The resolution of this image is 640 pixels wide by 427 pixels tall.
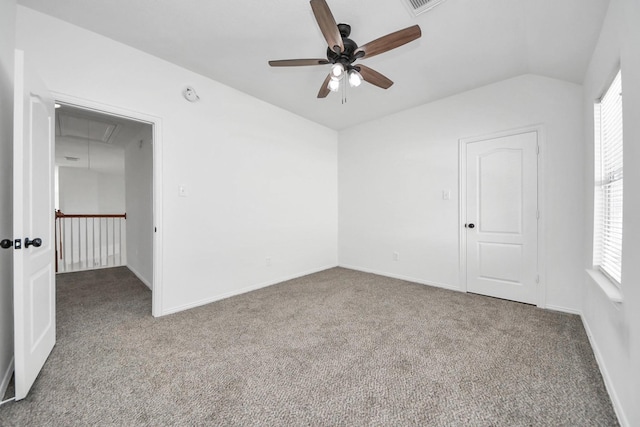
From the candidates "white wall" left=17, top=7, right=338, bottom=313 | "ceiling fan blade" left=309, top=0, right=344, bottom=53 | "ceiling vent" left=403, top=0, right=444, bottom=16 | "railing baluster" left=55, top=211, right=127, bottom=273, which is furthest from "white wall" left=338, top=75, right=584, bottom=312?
"railing baluster" left=55, top=211, right=127, bottom=273

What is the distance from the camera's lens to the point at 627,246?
4.42ft

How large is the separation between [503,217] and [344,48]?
8.68ft

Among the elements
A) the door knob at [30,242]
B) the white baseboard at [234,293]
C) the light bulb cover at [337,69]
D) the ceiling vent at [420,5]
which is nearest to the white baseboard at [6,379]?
the door knob at [30,242]

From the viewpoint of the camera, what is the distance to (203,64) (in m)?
2.71

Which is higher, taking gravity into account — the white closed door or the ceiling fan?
the ceiling fan

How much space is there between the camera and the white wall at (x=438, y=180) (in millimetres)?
2658

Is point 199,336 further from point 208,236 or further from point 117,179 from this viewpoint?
point 117,179

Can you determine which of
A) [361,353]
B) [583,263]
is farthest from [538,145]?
[361,353]

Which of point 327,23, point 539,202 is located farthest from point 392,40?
point 539,202

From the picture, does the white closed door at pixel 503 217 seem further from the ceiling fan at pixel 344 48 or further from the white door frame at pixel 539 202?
the ceiling fan at pixel 344 48

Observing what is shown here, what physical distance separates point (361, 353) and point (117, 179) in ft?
31.6

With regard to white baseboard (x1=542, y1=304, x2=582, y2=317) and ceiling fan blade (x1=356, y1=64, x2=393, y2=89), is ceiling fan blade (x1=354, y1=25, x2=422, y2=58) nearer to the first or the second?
ceiling fan blade (x1=356, y1=64, x2=393, y2=89)

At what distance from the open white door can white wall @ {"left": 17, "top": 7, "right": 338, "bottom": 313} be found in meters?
0.51

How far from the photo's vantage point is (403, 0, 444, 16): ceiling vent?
1.81 meters
